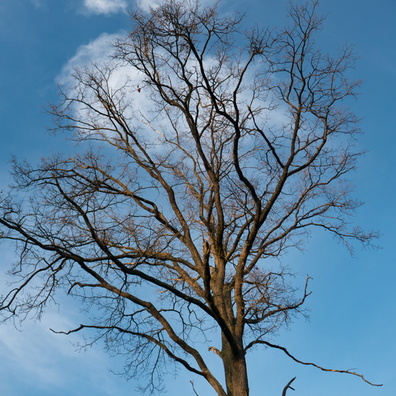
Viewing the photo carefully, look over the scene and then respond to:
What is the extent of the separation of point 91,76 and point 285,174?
429cm

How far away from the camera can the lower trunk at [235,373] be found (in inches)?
335

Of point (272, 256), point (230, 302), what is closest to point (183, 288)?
point (230, 302)

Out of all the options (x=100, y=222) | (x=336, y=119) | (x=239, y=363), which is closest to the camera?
(x=239, y=363)

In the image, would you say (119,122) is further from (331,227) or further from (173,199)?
(331,227)

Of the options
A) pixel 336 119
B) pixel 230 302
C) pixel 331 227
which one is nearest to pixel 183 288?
pixel 230 302

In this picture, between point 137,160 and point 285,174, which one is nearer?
point 285,174

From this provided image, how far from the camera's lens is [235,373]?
28.3 feet

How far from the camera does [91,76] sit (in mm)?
11023

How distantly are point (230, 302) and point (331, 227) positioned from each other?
9.17 feet

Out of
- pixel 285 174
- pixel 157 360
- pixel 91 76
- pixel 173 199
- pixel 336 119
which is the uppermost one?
pixel 336 119

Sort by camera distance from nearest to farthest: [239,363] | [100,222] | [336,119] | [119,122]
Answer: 1. [239,363]
2. [100,222]
3. [336,119]
4. [119,122]

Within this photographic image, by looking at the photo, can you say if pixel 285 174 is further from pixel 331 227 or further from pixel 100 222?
pixel 100 222

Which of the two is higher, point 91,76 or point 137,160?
point 91,76

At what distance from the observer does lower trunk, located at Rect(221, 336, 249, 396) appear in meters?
8.52
